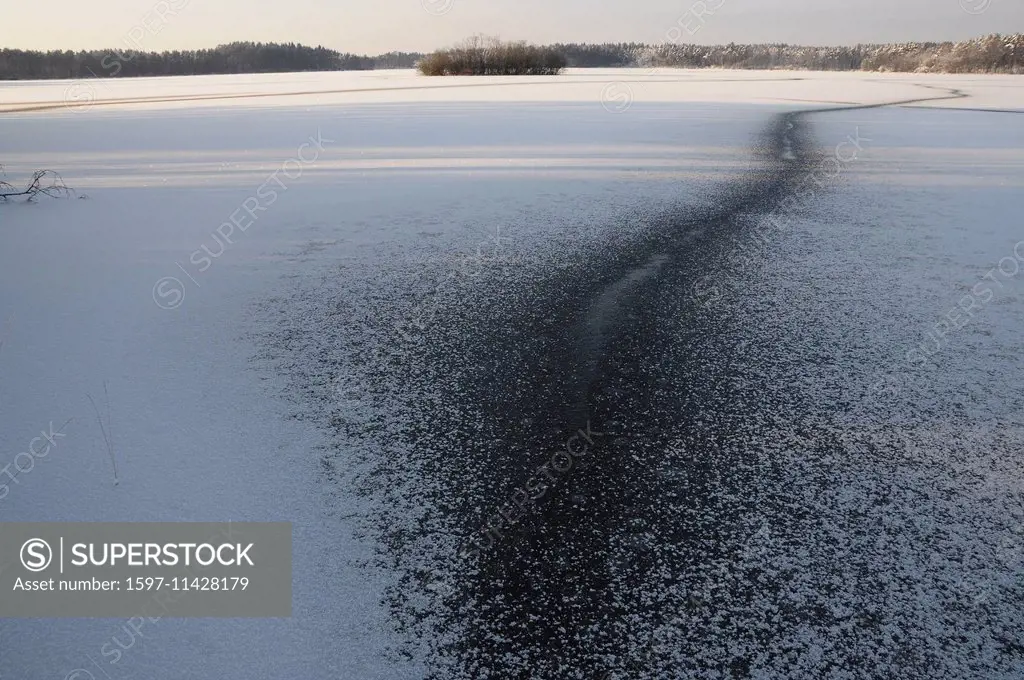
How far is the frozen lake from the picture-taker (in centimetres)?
200

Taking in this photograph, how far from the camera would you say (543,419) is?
3.10m

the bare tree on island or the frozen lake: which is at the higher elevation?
the bare tree on island

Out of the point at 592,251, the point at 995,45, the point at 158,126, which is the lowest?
the point at 592,251

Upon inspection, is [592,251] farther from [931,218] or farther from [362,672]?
[362,672]

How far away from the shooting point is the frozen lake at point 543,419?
6.57ft

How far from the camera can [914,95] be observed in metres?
21.9

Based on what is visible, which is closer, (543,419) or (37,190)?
(543,419)

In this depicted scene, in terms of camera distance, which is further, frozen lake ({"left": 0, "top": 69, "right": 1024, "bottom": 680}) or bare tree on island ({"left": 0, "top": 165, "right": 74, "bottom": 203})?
bare tree on island ({"left": 0, "top": 165, "right": 74, "bottom": 203})

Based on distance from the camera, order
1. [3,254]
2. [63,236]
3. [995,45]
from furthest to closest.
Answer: [995,45] < [63,236] < [3,254]

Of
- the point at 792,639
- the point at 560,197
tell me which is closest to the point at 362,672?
the point at 792,639

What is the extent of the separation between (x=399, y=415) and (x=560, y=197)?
485cm

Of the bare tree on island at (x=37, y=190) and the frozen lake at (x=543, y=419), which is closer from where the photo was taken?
the frozen lake at (x=543, y=419)

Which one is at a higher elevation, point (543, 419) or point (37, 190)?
point (37, 190)

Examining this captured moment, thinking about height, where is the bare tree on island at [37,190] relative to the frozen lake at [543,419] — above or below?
above
